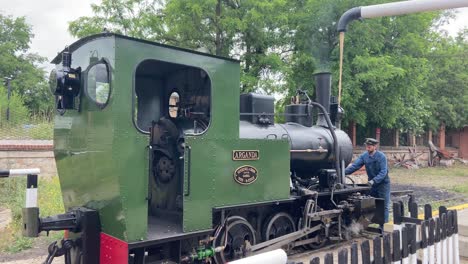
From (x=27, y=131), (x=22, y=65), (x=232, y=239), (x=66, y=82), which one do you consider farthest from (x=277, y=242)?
(x=22, y=65)

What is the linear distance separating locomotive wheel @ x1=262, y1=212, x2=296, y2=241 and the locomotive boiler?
0.6 inches

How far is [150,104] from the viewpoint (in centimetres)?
529

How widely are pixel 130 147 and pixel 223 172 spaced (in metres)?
1.18

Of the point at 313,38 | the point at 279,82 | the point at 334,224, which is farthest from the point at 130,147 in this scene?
the point at 313,38

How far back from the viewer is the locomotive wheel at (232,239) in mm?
4793

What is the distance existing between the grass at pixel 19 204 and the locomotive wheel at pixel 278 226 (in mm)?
3581

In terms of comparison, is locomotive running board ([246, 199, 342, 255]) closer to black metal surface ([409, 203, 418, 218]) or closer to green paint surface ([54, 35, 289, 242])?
green paint surface ([54, 35, 289, 242])

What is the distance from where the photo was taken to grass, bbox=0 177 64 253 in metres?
6.26

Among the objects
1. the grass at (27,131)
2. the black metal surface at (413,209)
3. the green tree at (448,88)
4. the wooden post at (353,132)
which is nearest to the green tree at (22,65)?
the grass at (27,131)

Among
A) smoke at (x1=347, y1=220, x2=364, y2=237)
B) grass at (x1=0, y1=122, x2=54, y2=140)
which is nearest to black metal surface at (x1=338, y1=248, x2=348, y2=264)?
smoke at (x1=347, y1=220, x2=364, y2=237)

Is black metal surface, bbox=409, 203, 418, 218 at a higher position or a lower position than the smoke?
higher

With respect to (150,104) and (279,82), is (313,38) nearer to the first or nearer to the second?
(279,82)

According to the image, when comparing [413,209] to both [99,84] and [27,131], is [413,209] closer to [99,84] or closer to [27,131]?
[99,84]

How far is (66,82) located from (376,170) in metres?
5.32
